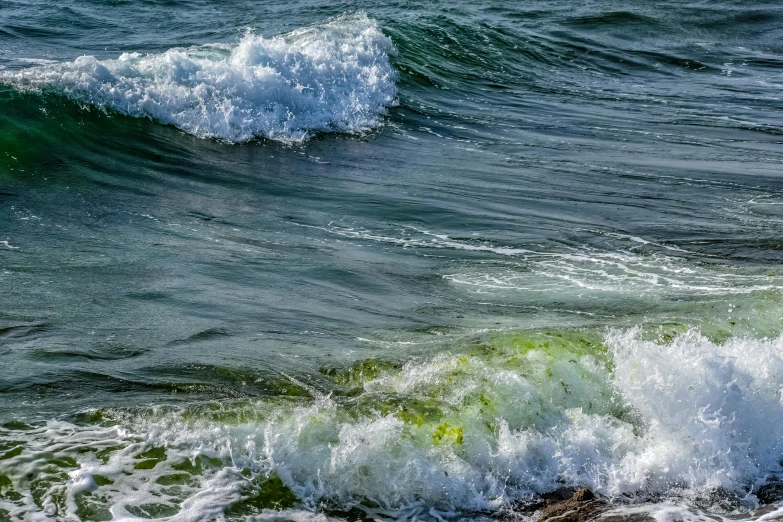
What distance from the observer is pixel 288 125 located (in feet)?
41.8

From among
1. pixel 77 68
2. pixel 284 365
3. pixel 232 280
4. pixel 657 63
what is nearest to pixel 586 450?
pixel 284 365

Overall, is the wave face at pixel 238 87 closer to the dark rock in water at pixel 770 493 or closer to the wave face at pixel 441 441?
the wave face at pixel 441 441

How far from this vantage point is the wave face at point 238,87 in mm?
12156

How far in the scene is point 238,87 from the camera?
42.3 ft

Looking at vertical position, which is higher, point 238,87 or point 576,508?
point 238,87

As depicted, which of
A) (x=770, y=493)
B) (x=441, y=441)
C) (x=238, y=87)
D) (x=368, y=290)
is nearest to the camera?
(x=770, y=493)

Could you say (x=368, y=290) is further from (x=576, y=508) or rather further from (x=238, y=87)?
(x=238, y=87)

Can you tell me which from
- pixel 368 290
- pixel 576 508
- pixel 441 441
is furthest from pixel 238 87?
pixel 576 508

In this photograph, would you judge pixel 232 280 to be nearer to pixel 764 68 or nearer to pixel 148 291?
pixel 148 291

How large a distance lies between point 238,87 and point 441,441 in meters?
9.01

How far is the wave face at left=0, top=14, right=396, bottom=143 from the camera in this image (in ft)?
39.9

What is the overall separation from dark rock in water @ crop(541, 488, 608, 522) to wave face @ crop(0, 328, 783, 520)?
120 mm

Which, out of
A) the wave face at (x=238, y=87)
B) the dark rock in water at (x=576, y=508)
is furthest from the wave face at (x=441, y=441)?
the wave face at (x=238, y=87)

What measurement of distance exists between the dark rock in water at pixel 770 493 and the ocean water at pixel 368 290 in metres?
0.03
